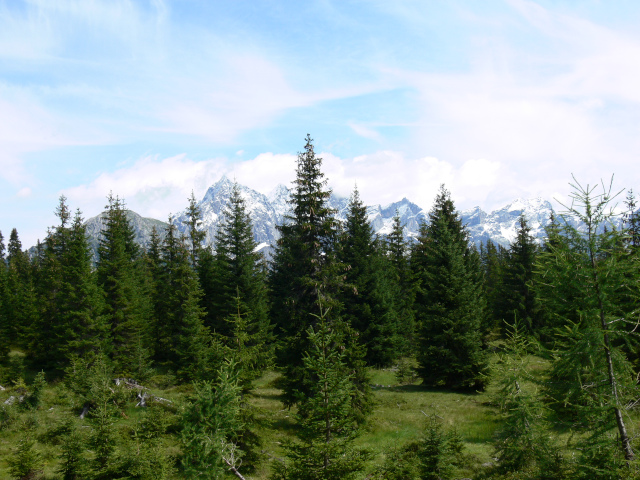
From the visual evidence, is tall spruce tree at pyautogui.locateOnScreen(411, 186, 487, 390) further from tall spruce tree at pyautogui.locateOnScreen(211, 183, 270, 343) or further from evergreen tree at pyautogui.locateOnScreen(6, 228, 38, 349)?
evergreen tree at pyautogui.locateOnScreen(6, 228, 38, 349)

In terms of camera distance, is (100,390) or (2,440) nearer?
(100,390)

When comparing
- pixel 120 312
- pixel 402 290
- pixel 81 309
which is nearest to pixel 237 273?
pixel 120 312

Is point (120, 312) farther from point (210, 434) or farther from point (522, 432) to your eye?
point (522, 432)

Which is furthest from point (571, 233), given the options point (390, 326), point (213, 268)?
point (213, 268)

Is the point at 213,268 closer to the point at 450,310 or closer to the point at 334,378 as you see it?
the point at 450,310

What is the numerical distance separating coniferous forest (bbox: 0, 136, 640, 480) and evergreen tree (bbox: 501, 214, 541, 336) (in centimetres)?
24

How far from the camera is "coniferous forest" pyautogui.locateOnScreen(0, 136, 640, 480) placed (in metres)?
9.04

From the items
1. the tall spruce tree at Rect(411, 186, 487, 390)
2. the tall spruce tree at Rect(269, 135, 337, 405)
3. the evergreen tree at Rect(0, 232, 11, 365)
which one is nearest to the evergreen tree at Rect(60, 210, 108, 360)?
the evergreen tree at Rect(0, 232, 11, 365)

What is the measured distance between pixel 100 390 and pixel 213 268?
2436cm

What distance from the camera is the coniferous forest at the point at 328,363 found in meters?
9.04

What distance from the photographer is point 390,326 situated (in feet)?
114

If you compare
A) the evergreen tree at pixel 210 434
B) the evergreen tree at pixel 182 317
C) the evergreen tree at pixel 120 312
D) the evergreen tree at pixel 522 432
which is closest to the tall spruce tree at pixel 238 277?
the evergreen tree at pixel 182 317

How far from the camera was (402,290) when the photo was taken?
160 feet

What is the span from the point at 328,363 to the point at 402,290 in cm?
4010
